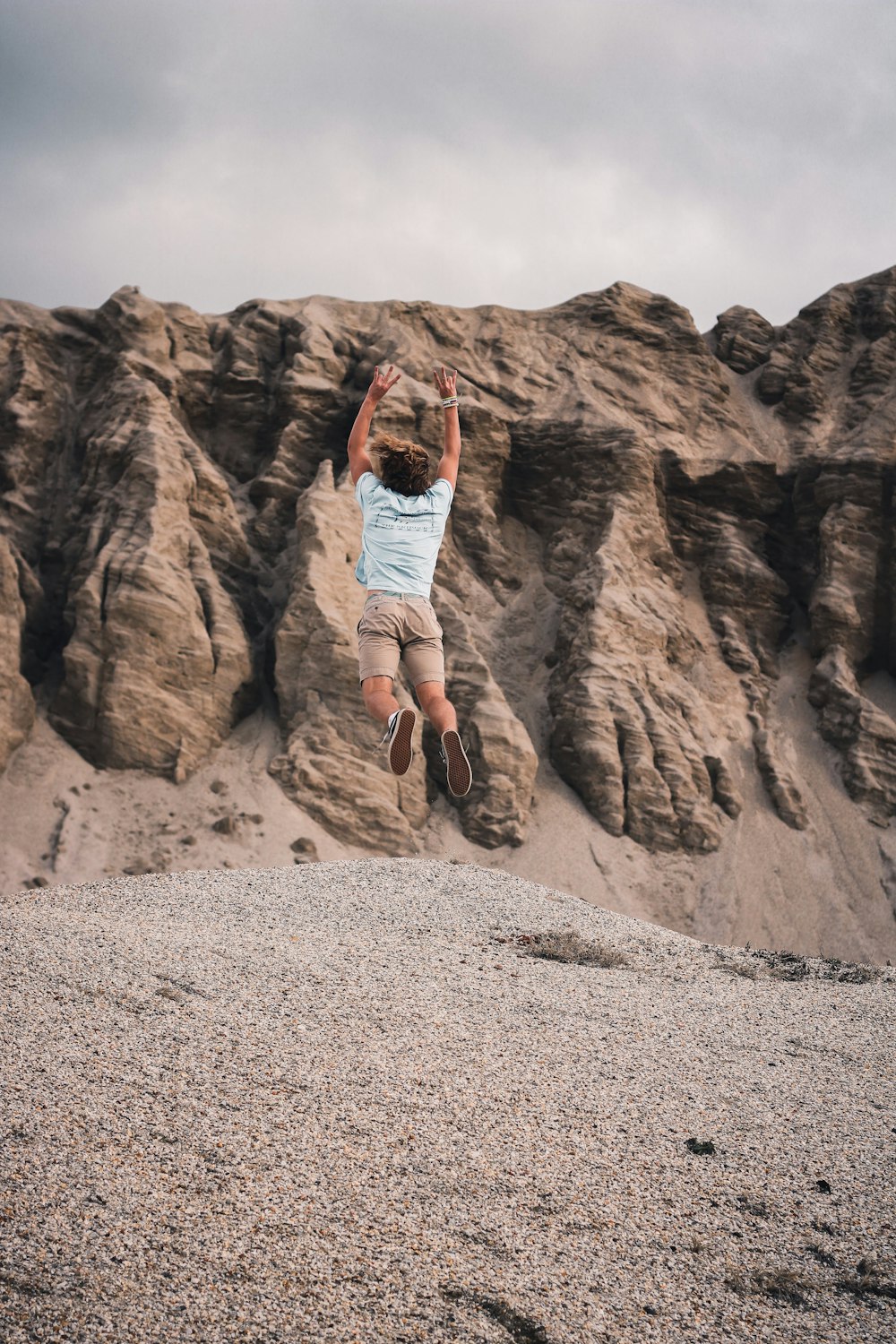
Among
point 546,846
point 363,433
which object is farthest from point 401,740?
point 546,846

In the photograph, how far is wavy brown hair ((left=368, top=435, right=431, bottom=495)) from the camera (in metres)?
6.38

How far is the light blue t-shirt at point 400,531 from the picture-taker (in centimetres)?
639

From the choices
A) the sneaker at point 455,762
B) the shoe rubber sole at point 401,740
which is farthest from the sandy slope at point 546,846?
the shoe rubber sole at point 401,740

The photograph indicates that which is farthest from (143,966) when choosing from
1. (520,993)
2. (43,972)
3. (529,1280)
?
(529,1280)

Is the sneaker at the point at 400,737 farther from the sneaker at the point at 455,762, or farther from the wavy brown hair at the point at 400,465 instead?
the wavy brown hair at the point at 400,465

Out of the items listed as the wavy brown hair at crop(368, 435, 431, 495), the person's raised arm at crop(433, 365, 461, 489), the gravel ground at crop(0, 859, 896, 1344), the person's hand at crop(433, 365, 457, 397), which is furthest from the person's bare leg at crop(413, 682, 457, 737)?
the gravel ground at crop(0, 859, 896, 1344)

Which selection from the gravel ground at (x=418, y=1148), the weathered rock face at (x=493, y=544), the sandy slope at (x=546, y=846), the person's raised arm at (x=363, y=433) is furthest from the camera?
the weathered rock face at (x=493, y=544)

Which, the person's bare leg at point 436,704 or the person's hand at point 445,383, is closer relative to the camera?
the person's bare leg at point 436,704

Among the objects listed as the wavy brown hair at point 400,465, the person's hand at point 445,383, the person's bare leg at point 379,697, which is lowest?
the person's bare leg at point 379,697

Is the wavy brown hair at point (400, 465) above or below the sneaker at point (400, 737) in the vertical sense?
above

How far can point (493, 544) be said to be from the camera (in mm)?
40156

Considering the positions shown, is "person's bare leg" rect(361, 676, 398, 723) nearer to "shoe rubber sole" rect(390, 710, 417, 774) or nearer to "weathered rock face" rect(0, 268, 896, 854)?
"shoe rubber sole" rect(390, 710, 417, 774)

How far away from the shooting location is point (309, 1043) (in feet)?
22.3

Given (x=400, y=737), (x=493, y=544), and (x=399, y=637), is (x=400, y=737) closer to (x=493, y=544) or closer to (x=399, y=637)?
(x=399, y=637)
